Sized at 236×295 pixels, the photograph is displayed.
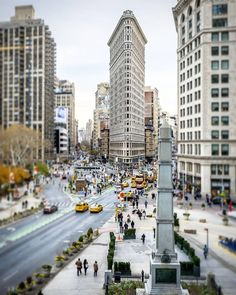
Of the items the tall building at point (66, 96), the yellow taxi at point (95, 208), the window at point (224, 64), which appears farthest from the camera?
the window at point (224, 64)

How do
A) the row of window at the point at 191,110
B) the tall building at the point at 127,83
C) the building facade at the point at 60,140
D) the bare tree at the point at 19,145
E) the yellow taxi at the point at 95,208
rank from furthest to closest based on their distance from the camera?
the tall building at the point at 127,83 → the row of window at the point at 191,110 → the yellow taxi at the point at 95,208 → the building facade at the point at 60,140 → the bare tree at the point at 19,145

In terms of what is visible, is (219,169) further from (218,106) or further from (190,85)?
(190,85)

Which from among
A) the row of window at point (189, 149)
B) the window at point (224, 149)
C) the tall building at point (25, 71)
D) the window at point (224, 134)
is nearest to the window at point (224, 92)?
the window at point (224, 134)

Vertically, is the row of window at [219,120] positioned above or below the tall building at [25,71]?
above

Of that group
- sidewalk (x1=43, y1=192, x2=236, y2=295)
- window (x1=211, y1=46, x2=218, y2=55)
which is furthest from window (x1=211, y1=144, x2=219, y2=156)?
sidewalk (x1=43, y1=192, x2=236, y2=295)

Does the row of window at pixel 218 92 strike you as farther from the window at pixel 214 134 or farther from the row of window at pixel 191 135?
the row of window at pixel 191 135

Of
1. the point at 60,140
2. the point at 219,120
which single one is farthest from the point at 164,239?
the point at 219,120
